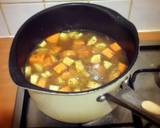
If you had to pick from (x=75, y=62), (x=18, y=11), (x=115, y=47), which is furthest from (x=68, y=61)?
(x=18, y=11)

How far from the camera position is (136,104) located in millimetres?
531

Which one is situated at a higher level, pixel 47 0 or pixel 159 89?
pixel 47 0

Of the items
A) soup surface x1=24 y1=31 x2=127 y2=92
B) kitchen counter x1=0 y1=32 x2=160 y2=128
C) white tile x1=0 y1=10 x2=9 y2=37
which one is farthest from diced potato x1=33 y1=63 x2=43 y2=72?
white tile x1=0 y1=10 x2=9 y2=37

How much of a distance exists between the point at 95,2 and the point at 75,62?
19 cm

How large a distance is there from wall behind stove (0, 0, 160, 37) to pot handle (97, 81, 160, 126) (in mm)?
316

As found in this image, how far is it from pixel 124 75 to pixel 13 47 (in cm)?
22

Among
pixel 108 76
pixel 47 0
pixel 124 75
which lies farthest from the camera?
pixel 47 0

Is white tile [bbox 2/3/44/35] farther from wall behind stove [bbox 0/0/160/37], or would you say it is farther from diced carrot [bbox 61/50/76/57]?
diced carrot [bbox 61/50/76/57]

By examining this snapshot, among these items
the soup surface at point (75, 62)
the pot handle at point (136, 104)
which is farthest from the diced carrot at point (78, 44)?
the pot handle at point (136, 104)

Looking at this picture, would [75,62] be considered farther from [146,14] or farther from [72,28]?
[146,14]

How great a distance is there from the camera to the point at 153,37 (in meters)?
0.85

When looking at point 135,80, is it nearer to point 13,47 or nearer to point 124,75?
point 124,75

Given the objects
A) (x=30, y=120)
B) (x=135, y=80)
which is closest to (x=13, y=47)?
(x=30, y=120)

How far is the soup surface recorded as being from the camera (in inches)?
25.4
